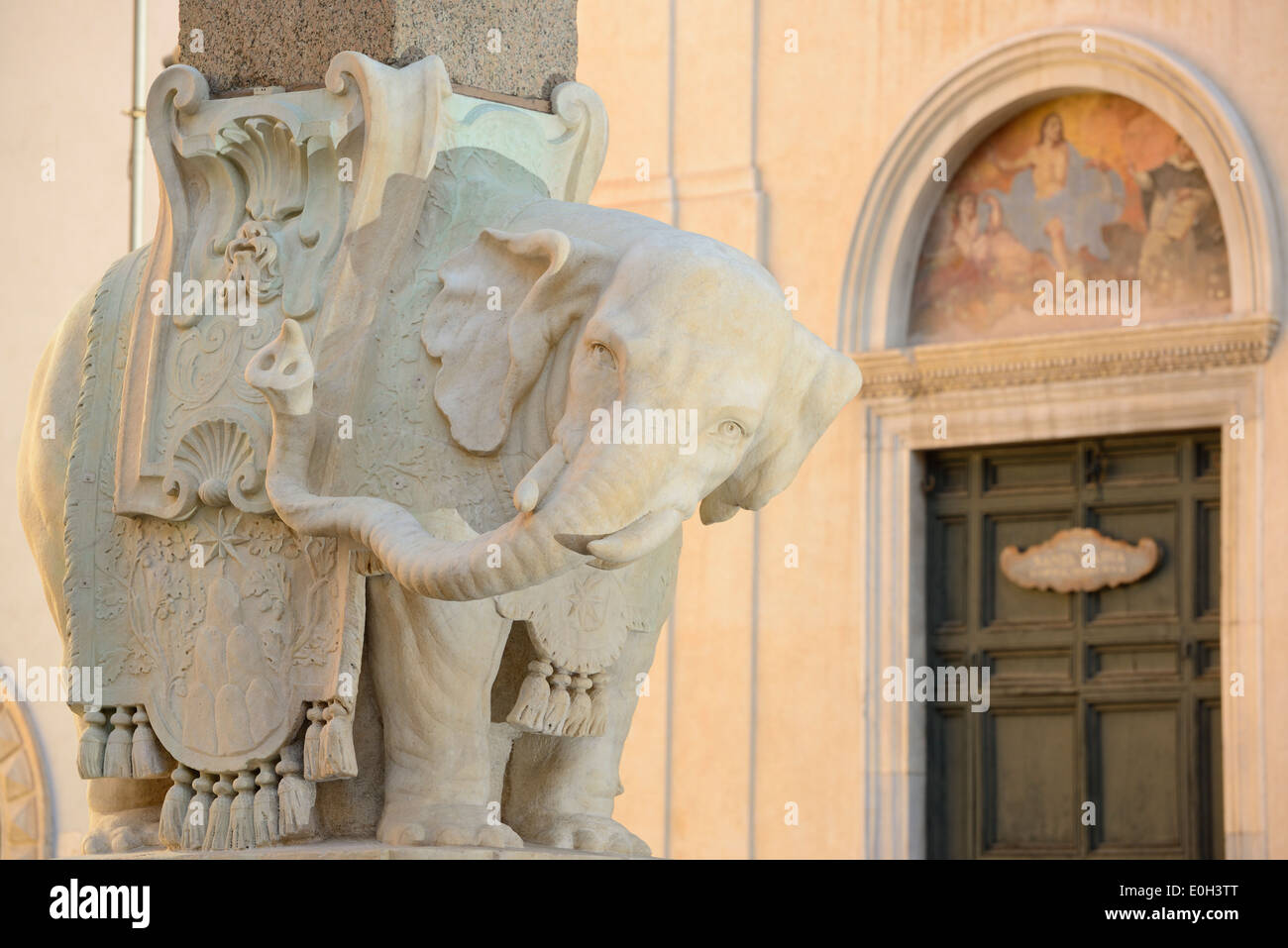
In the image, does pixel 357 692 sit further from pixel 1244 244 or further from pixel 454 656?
pixel 1244 244

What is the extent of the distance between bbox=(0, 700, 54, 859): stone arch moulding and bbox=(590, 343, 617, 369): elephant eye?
958 centimetres

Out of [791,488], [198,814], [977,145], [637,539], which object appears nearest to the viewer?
[637,539]

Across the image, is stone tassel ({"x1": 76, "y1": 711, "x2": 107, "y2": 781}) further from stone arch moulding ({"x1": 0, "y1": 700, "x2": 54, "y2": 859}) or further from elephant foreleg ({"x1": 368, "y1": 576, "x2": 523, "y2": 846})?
stone arch moulding ({"x1": 0, "y1": 700, "x2": 54, "y2": 859})

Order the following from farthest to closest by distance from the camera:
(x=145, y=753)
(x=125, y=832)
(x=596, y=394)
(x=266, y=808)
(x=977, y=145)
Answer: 1. (x=977, y=145)
2. (x=125, y=832)
3. (x=145, y=753)
4. (x=266, y=808)
5. (x=596, y=394)

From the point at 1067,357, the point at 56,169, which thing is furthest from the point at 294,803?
the point at 56,169

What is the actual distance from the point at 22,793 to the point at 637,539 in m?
9.92

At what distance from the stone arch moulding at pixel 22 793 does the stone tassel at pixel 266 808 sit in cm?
892

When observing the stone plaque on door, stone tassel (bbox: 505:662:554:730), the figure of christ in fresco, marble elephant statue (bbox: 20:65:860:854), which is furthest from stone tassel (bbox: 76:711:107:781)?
the figure of christ in fresco

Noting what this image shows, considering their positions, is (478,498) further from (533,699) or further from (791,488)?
(791,488)

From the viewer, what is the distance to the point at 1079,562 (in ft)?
39.0

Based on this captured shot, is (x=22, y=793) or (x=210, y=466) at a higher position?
(x=210, y=466)

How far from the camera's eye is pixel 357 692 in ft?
14.0
